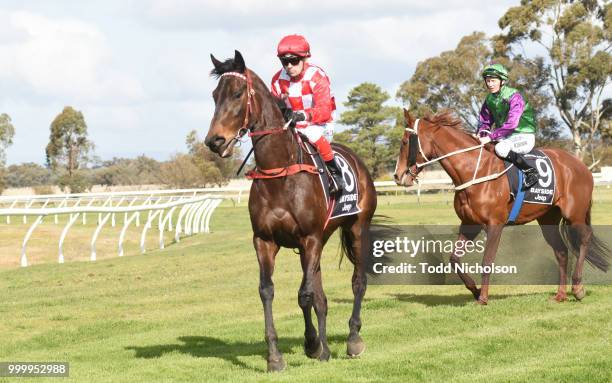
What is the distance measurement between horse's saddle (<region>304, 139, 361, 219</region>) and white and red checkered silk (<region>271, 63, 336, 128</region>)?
0.22 m

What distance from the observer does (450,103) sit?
51.5 metres

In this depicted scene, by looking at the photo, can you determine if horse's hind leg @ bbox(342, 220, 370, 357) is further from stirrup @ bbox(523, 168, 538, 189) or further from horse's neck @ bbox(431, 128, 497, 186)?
stirrup @ bbox(523, 168, 538, 189)

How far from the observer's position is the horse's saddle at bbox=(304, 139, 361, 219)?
21.5 feet

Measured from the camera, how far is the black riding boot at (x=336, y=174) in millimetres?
6770

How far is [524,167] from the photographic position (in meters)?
9.42

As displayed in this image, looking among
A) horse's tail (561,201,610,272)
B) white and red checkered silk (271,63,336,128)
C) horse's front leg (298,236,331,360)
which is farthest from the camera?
horse's tail (561,201,610,272)

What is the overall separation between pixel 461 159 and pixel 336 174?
116 inches

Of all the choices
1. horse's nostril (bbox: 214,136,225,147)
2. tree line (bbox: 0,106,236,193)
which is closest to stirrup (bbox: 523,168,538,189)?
horse's nostril (bbox: 214,136,225,147)

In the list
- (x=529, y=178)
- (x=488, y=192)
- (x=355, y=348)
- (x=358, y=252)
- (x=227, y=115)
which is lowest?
(x=355, y=348)

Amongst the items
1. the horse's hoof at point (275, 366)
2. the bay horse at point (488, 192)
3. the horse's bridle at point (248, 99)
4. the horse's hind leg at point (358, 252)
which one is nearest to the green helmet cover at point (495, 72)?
the bay horse at point (488, 192)

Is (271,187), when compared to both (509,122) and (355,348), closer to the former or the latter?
(355,348)

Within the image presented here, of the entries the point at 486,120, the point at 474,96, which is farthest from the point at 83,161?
the point at 486,120

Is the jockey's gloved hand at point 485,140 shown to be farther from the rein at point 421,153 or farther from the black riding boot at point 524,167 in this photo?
the black riding boot at point 524,167

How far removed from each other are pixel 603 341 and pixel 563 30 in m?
42.6
